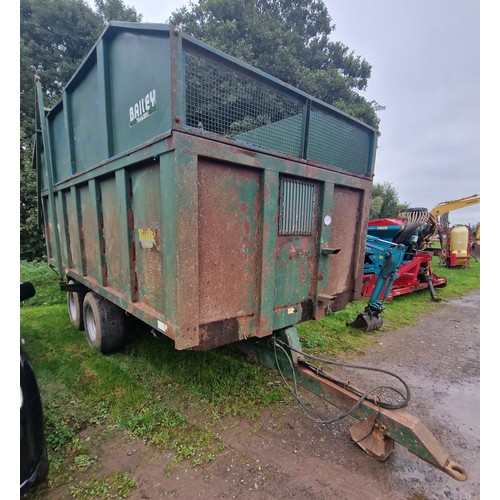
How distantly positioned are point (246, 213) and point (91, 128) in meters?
2.08

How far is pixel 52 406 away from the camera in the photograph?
108 inches

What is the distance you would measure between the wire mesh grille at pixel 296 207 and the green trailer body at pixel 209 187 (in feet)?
0.05

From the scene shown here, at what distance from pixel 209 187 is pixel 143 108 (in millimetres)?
814

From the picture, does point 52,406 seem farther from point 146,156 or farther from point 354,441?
point 354,441

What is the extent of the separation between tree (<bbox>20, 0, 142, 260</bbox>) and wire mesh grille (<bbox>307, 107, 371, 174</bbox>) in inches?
467

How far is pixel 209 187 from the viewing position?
1.98 meters

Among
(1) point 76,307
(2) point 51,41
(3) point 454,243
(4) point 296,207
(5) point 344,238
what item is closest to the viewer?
(4) point 296,207

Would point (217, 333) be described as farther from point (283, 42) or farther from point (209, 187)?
point (283, 42)

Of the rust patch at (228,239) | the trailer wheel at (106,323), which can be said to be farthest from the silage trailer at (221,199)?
the trailer wheel at (106,323)

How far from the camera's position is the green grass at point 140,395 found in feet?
7.27

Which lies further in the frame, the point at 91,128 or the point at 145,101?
the point at 91,128

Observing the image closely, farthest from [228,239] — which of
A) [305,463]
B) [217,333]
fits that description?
[305,463]

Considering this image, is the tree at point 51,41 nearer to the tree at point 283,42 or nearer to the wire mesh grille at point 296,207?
the tree at point 283,42

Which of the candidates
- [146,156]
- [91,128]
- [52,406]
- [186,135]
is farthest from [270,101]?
[52,406]
